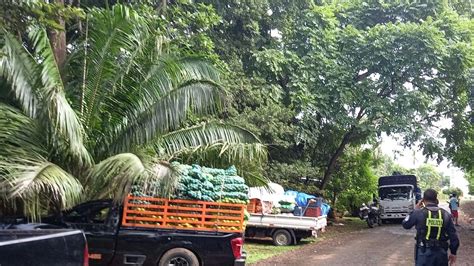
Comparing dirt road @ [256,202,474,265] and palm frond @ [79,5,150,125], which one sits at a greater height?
palm frond @ [79,5,150,125]

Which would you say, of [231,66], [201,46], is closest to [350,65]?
[231,66]

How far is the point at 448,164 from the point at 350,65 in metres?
10.0

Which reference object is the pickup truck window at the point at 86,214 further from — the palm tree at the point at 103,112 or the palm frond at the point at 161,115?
the palm frond at the point at 161,115

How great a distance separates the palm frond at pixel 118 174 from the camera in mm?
7928

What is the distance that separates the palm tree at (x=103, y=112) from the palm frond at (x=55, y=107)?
0.06ft

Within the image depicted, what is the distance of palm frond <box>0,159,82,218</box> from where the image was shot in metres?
7.39

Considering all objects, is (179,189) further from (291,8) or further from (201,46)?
(291,8)

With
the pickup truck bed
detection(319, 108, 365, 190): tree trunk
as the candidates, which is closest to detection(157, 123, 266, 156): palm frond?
the pickup truck bed

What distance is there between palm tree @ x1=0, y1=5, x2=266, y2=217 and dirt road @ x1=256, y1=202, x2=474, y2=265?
3.23 meters

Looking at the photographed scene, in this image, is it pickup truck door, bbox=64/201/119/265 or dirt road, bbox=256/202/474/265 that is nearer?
→ pickup truck door, bbox=64/201/119/265

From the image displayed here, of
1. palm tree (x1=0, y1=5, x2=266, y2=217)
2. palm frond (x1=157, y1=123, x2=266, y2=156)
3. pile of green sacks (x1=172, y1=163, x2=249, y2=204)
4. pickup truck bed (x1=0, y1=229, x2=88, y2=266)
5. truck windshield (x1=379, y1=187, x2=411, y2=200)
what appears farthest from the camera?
truck windshield (x1=379, y1=187, x2=411, y2=200)

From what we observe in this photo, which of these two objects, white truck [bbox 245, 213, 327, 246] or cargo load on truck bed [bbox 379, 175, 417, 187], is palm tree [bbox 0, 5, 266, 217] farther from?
cargo load on truck bed [bbox 379, 175, 417, 187]

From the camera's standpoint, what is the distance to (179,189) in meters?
8.50

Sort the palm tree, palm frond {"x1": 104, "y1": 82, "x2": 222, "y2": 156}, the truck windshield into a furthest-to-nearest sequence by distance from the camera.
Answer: the truck windshield
palm frond {"x1": 104, "y1": 82, "x2": 222, "y2": 156}
the palm tree
